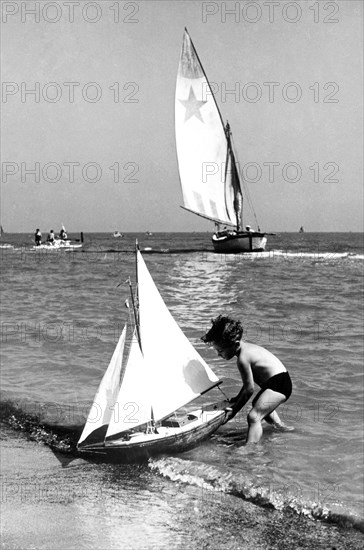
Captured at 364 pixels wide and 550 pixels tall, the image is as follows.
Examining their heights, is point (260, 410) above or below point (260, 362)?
below

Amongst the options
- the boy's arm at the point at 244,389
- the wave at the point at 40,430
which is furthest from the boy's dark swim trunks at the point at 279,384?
the wave at the point at 40,430

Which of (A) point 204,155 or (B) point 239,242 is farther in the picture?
(B) point 239,242

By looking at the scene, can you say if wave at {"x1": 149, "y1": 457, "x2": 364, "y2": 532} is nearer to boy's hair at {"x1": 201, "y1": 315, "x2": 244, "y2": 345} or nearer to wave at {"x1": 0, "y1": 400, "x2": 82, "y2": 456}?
wave at {"x1": 0, "y1": 400, "x2": 82, "y2": 456}

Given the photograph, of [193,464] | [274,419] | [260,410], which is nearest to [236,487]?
[193,464]

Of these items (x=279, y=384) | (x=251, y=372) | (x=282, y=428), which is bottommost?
(x=282, y=428)

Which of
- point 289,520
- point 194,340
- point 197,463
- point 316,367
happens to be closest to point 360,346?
point 316,367

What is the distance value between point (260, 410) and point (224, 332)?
100cm

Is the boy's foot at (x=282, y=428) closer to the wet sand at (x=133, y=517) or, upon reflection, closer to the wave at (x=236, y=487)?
the wave at (x=236, y=487)

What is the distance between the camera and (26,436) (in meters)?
6.84

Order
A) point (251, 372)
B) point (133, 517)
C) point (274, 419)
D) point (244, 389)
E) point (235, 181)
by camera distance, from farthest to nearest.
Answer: point (235, 181) → point (274, 419) → point (251, 372) → point (244, 389) → point (133, 517)

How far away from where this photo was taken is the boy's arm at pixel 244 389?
6297 mm

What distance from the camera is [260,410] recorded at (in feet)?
21.5

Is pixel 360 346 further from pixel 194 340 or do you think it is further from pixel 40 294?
pixel 40 294

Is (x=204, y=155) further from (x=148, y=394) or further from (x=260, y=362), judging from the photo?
(x=148, y=394)
